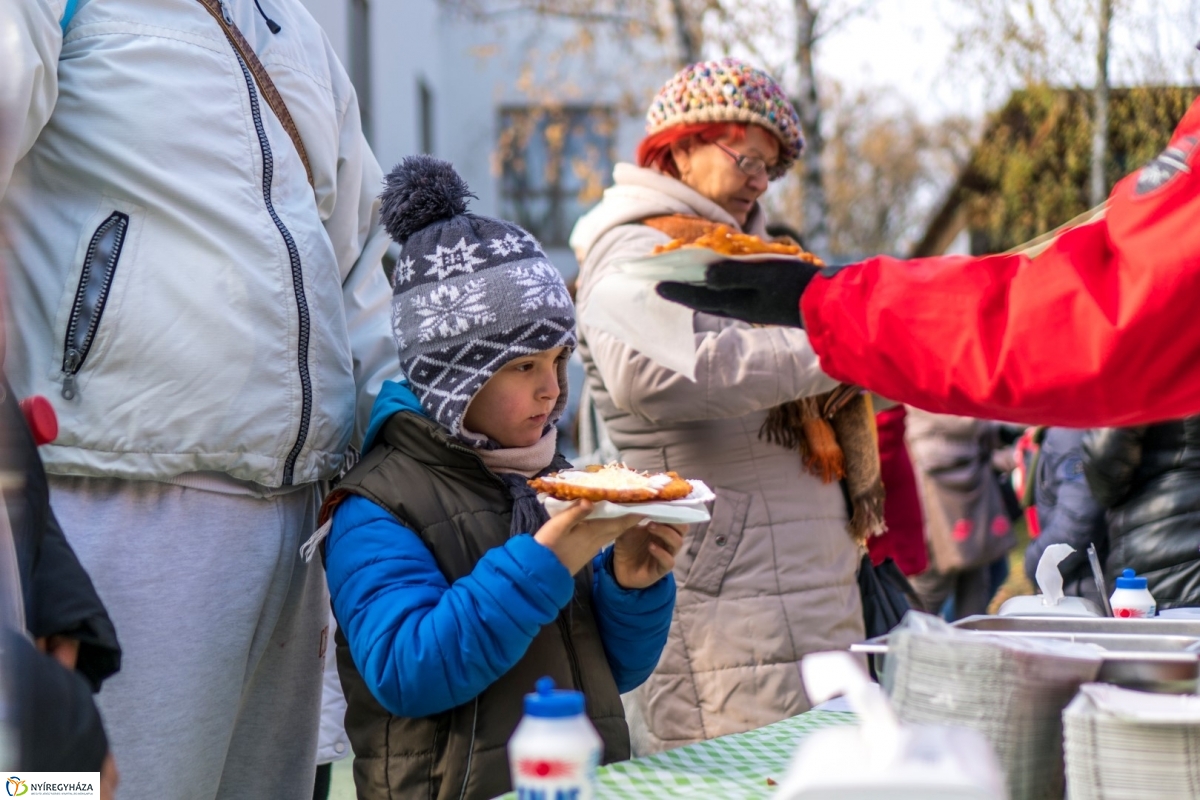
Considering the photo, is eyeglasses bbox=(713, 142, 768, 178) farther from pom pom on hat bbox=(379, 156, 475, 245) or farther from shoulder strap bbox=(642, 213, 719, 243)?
pom pom on hat bbox=(379, 156, 475, 245)

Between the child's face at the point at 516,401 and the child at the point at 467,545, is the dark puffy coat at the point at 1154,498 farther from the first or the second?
the child's face at the point at 516,401

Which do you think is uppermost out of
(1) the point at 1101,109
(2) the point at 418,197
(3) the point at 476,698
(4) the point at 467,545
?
(1) the point at 1101,109

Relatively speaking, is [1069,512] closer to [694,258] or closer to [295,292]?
[694,258]

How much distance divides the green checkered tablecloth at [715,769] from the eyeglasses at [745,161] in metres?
1.78

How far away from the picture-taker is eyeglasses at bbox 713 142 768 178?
132 inches

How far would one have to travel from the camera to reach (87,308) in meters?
2.00

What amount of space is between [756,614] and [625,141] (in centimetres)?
1816

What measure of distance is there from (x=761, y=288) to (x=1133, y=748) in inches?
32.9

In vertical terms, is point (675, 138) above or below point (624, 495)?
above

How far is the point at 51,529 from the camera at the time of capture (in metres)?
1.78

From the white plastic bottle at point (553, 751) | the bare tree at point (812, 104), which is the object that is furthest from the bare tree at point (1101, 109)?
the white plastic bottle at point (553, 751)

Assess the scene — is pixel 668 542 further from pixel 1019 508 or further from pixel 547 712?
pixel 1019 508

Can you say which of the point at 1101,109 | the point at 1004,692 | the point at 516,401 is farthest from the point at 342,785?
the point at 1101,109

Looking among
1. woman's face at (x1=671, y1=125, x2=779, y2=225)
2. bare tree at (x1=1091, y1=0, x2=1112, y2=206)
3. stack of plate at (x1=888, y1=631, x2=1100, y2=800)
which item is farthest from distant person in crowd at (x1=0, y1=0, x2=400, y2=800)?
bare tree at (x1=1091, y1=0, x2=1112, y2=206)
